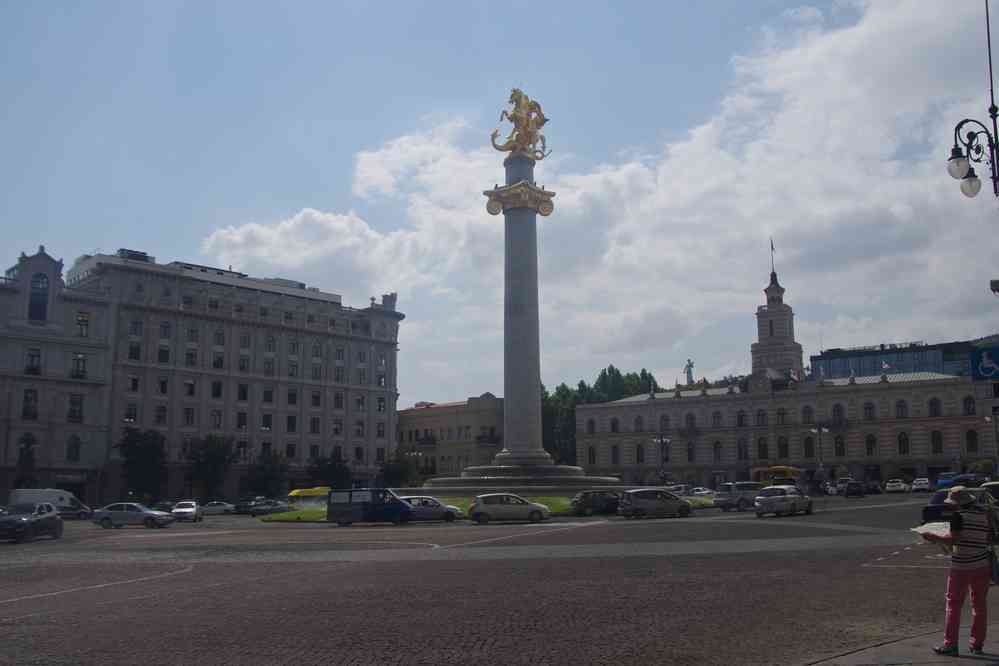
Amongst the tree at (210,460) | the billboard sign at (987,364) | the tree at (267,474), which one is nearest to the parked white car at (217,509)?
the tree at (210,460)

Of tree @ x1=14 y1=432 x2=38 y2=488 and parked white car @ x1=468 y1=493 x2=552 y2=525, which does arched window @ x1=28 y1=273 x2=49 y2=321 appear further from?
parked white car @ x1=468 y1=493 x2=552 y2=525

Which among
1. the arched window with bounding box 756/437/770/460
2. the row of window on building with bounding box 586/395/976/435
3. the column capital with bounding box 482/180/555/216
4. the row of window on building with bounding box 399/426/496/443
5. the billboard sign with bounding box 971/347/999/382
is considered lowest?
the billboard sign with bounding box 971/347/999/382

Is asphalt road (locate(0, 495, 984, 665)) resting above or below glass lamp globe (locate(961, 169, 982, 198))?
below

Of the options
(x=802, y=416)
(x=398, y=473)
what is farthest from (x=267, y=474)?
(x=802, y=416)

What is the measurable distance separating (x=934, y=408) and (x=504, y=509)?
72.1 metres

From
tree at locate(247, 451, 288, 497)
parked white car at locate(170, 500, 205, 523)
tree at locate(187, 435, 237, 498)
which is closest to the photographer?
parked white car at locate(170, 500, 205, 523)

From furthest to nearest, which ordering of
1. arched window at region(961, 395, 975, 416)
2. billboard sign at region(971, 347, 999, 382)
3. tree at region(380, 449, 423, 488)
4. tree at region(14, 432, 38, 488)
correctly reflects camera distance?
tree at region(380, 449, 423, 488), arched window at region(961, 395, 975, 416), tree at region(14, 432, 38, 488), billboard sign at region(971, 347, 999, 382)

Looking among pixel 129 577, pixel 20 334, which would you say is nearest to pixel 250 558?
pixel 129 577

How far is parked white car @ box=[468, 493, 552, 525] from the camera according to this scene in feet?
148

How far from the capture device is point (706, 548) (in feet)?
83.4

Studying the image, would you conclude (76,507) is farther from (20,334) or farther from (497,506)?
(497,506)

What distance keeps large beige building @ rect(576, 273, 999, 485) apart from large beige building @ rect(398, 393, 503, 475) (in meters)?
11.9

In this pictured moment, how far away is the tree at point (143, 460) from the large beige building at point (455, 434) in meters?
37.2

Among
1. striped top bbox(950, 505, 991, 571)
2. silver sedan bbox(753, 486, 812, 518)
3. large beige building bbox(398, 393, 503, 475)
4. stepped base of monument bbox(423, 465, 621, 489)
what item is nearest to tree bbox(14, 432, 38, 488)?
stepped base of monument bbox(423, 465, 621, 489)
